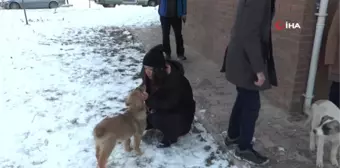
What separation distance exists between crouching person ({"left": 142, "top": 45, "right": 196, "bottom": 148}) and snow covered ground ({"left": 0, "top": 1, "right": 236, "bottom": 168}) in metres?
0.21

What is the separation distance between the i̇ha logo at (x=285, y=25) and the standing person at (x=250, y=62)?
1196 millimetres

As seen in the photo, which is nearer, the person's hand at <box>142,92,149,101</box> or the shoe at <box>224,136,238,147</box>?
the person's hand at <box>142,92,149,101</box>

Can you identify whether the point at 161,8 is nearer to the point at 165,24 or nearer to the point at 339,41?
the point at 165,24

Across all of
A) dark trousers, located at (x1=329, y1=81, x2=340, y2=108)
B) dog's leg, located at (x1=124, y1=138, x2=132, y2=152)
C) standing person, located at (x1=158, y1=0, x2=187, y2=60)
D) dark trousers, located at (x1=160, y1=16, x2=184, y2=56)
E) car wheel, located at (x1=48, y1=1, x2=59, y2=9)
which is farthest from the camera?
car wheel, located at (x1=48, y1=1, x2=59, y2=9)

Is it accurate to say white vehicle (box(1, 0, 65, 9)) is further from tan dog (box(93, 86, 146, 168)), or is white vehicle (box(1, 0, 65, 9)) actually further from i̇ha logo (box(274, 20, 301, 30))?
tan dog (box(93, 86, 146, 168))

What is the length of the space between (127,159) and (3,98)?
8.37 feet

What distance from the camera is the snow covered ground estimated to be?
10.8 ft

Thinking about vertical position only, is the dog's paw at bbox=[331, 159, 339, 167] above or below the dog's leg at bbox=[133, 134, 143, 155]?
below

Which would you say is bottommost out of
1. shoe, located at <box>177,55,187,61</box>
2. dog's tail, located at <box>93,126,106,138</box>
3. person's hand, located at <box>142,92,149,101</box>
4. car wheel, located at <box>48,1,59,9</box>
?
shoe, located at <box>177,55,187,61</box>

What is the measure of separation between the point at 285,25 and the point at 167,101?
1776mm

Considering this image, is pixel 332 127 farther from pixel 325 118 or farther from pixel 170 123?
pixel 170 123

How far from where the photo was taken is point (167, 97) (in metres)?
3.28

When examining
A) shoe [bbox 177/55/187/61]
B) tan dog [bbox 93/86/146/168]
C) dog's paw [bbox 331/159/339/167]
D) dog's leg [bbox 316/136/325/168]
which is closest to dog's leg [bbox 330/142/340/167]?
dog's paw [bbox 331/159/339/167]

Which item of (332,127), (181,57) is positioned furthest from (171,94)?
(181,57)
